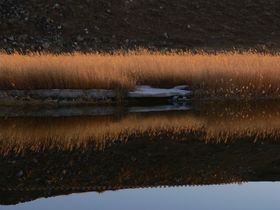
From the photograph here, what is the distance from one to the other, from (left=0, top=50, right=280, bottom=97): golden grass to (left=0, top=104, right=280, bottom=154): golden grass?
238 centimetres

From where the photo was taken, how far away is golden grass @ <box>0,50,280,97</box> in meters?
18.1

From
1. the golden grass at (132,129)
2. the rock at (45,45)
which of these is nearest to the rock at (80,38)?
the rock at (45,45)

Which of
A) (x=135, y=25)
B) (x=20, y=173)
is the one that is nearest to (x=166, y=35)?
(x=135, y=25)

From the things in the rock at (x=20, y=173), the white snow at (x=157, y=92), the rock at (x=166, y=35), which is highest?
the rock at (x=20, y=173)

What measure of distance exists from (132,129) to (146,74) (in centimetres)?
523

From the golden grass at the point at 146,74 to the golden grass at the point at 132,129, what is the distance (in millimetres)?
2379

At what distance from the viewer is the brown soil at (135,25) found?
3419 cm

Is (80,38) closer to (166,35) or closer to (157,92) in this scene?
(166,35)

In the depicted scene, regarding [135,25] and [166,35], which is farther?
[135,25]

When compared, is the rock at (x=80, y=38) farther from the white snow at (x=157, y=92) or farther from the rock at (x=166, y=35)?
the white snow at (x=157, y=92)

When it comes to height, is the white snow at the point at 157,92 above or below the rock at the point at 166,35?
above

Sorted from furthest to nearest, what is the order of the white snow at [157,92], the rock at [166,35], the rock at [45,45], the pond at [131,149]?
the rock at [166,35]
the rock at [45,45]
the white snow at [157,92]
the pond at [131,149]

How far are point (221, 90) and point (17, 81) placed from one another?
5.93m

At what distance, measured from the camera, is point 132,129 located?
14.2 metres
